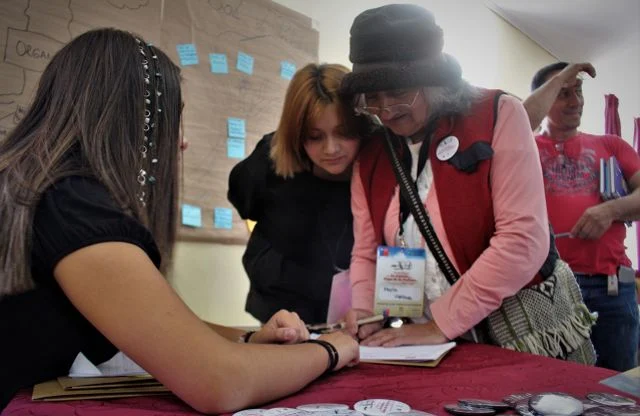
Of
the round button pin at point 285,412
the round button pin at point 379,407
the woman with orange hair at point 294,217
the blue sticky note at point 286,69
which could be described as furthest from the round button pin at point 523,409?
the blue sticky note at point 286,69

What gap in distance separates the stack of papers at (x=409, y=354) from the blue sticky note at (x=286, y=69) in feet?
5.92

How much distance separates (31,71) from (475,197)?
1.50 metres

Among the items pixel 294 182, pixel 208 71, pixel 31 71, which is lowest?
pixel 294 182

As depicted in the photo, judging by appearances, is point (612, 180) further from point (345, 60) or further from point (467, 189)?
point (345, 60)

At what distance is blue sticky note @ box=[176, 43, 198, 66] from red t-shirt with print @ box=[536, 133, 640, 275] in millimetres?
1435

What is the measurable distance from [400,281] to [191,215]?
127cm

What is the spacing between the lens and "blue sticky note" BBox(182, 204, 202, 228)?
2.25m

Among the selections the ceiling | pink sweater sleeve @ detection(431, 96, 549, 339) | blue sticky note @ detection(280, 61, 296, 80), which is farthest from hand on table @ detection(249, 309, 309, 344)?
blue sticky note @ detection(280, 61, 296, 80)

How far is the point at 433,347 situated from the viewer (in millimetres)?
1074

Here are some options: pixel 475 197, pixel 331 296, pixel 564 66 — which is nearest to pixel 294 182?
pixel 331 296

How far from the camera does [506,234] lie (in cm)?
114

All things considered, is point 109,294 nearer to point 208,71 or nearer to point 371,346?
point 371,346

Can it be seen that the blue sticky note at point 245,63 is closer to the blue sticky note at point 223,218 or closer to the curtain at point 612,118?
the blue sticky note at point 223,218

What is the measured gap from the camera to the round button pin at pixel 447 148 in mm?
1231
